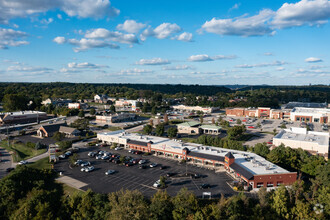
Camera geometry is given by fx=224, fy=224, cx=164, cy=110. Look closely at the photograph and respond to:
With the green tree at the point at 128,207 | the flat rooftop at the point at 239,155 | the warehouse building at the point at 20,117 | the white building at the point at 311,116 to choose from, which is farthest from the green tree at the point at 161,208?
the white building at the point at 311,116

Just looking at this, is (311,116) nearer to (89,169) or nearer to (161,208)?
(161,208)

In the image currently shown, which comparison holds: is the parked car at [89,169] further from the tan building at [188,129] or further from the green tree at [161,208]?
the tan building at [188,129]

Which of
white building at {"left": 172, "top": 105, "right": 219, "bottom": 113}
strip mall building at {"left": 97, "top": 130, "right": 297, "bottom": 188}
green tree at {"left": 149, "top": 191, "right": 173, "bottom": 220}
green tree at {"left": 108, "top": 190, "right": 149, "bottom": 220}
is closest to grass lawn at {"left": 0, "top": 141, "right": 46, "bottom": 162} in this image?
strip mall building at {"left": 97, "top": 130, "right": 297, "bottom": 188}

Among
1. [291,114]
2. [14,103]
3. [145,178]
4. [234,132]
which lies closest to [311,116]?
[291,114]

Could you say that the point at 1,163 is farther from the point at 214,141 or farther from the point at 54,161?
the point at 214,141

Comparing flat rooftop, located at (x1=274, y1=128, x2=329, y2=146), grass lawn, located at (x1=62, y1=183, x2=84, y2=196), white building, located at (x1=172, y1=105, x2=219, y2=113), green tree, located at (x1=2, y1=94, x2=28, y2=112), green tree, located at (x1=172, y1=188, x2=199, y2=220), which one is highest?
green tree, located at (x1=2, y1=94, x2=28, y2=112)

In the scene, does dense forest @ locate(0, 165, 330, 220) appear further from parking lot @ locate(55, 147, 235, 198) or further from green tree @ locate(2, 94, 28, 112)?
green tree @ locate(2, 94, 28, 112)
